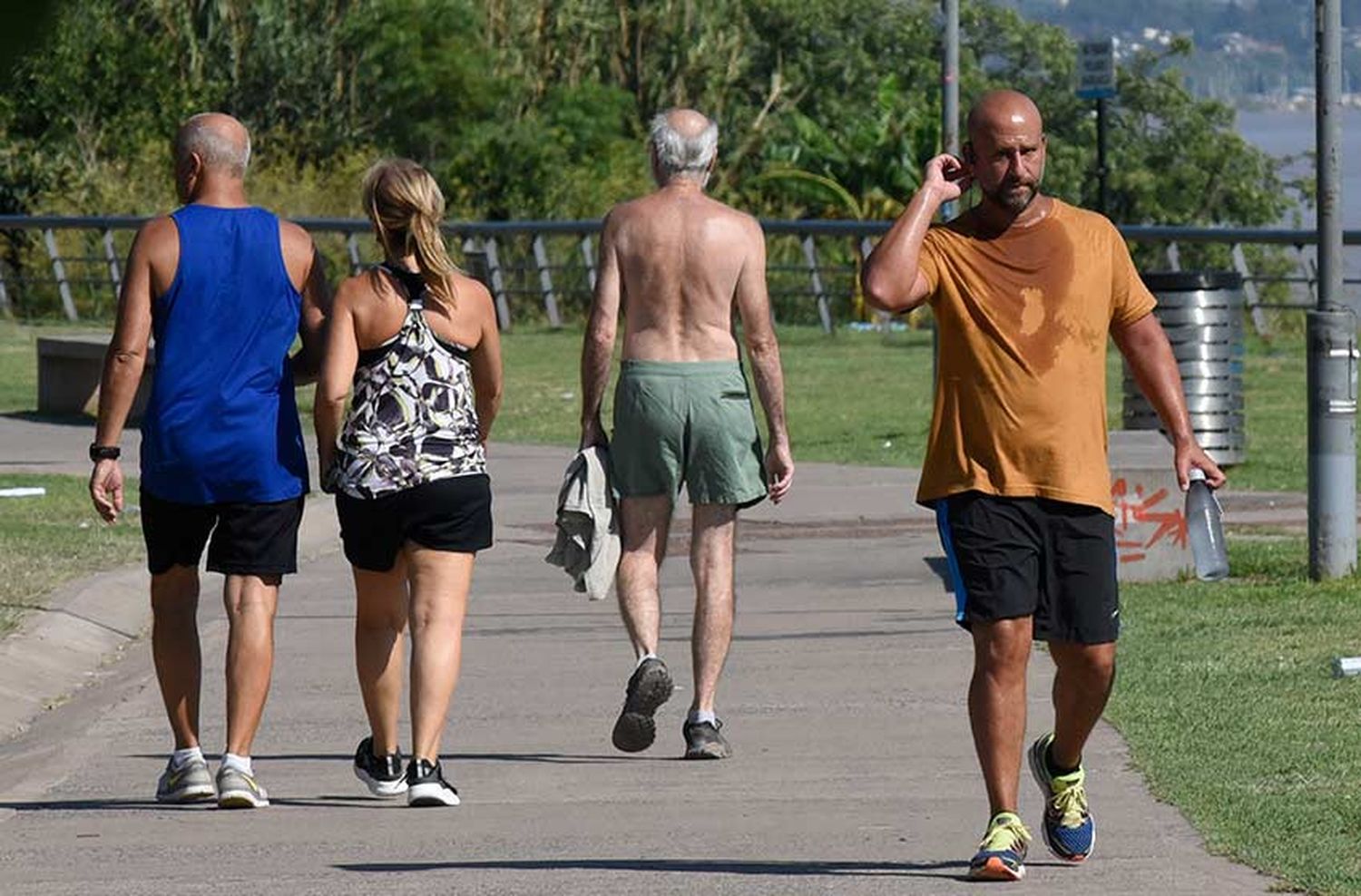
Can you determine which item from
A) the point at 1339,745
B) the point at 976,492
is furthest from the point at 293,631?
the point at 976,492

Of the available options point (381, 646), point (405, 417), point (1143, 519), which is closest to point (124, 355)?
point (405, 417)

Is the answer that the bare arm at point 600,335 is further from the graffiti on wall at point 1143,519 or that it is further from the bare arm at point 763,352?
the graffiti on wall at point 1143,519

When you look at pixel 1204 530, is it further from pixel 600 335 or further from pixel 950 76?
pixel 950 76

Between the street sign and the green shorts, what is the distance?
2191 cm

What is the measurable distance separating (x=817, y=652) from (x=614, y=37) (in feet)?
125

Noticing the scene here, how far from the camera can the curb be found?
9.06 meters

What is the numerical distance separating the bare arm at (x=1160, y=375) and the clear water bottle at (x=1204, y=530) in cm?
13

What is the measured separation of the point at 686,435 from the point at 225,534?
1439 mm

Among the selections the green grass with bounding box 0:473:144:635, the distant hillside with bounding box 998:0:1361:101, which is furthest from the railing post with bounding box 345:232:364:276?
the distant hillside with bounding box 998:0:1361:101

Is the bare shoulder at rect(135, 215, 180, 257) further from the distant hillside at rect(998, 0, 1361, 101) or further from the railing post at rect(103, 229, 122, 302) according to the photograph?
the distant hillside at rect(998, 0, 1361, 101)

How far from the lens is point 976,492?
19.3ft

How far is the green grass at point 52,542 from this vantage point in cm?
1090

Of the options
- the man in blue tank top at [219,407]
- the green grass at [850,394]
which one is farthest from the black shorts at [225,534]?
the green grass at [850,394]

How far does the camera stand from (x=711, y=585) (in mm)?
7977
